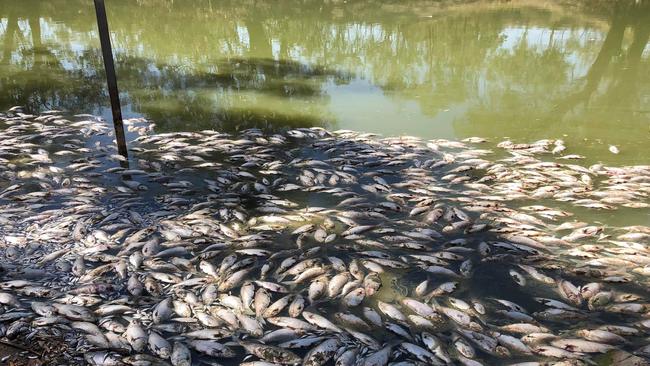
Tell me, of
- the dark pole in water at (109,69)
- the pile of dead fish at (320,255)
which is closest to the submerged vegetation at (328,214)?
the pile of dead fish at (320,255)

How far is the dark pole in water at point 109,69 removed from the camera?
5.16 metres

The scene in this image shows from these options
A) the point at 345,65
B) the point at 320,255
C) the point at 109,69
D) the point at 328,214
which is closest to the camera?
the point at 320,255

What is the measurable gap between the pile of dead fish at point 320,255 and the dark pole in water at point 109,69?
0.72ft

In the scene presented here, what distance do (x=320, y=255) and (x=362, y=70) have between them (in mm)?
6954

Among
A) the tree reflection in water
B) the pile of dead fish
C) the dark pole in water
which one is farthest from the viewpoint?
the tree reflection in water

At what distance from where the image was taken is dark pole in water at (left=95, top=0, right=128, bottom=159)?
5164mm

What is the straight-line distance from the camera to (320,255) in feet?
13.2

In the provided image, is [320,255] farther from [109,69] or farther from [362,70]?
[362,70]

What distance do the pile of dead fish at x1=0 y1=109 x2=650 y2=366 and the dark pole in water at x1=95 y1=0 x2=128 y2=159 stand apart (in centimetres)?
22

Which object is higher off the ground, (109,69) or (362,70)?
(109,69)

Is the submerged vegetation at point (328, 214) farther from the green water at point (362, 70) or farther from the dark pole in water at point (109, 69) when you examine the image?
the dark pole in water at point (109, 69)

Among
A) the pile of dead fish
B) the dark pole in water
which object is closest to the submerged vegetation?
the pile of dead fish

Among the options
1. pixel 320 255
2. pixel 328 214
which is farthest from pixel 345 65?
pixel 320 255

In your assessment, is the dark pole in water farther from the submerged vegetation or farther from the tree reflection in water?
the tree reflection in water
